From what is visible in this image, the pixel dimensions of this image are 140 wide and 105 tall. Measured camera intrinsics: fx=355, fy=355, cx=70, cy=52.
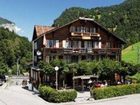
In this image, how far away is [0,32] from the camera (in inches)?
6097

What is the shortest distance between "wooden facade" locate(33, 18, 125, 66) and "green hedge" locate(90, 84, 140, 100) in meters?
15.0

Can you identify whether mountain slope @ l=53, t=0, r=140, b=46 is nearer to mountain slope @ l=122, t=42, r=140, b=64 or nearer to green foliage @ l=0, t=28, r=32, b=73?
green foliage @ l=0, t=28, r=32, b=73

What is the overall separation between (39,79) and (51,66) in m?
6.70

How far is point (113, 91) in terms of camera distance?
41594 millimetres

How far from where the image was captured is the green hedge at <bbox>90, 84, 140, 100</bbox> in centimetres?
4025

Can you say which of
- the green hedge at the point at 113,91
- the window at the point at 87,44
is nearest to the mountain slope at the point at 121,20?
the window at the point at 87,44

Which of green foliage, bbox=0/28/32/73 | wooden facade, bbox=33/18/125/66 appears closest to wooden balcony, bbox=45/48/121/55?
wooden facade, bbox=33/18/125/66

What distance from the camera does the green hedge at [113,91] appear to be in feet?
132

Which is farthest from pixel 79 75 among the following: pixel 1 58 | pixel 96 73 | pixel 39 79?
pixel 1 58

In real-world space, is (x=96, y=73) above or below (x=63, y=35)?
below

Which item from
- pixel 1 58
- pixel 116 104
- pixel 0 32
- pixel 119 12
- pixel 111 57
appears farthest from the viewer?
pixel 119 12

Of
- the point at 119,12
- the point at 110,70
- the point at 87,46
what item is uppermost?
the point at 119,12

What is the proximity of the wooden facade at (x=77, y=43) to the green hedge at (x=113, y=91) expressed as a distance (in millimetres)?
15012

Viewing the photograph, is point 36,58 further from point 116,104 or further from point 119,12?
point 119,12
